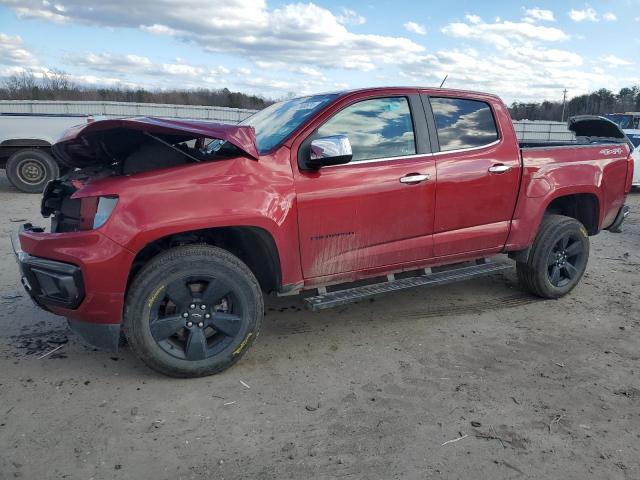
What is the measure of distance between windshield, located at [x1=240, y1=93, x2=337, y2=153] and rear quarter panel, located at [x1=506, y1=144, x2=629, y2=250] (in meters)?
1.94

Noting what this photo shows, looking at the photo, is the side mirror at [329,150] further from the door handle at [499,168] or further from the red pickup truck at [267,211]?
the door handle at [499,168]

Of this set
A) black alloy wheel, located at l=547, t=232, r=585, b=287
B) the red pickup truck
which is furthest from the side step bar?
black alloy wheel, located at l=547, t=232, r=585, b=287

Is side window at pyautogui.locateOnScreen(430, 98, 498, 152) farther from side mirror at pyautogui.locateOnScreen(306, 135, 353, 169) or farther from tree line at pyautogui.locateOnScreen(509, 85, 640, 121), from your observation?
tree line at pyautogui.locateOnScreen(509, 85, 640, 121)

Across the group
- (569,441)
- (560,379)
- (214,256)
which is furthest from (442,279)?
(214,256)

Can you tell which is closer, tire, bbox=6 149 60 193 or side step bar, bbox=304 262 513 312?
side step bar, bbox=304 262 513 312

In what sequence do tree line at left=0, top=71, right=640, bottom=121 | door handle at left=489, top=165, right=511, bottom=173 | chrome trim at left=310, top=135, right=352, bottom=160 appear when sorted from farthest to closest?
tree line at left=0, top=71, right=640, bottom=121
door handle at left=489, top=165, right=511, bottom=173
chrome trim at left=310, top=135, right=352, bottom=160

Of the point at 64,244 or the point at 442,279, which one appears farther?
the point at 442,279

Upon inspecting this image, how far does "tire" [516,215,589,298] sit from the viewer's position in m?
4.87

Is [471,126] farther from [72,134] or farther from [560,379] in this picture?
[72,134]

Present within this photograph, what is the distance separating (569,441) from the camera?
288 centimetres

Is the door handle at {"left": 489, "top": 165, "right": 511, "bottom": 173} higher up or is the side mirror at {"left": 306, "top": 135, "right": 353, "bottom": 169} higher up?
the side mirror at {"left": 306, "top": 135, "right": 353, "bottom": 169}

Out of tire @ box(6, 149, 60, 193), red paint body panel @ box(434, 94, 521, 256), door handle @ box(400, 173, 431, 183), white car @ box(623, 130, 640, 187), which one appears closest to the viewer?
door handle @ box(400, 173, 431, 183)

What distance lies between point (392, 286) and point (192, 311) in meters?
1.58

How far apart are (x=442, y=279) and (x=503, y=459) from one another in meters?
1.82
